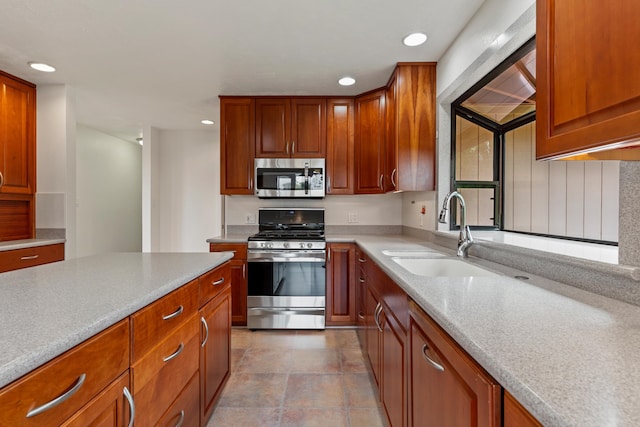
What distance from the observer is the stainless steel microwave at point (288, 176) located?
3.19 m

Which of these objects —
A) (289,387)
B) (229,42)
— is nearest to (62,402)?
(289,387)

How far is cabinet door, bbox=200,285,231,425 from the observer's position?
1.47 m

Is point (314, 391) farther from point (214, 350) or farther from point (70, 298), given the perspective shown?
point (70, 298)

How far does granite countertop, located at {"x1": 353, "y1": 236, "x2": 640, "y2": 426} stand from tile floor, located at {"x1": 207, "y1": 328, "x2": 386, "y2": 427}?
115cm

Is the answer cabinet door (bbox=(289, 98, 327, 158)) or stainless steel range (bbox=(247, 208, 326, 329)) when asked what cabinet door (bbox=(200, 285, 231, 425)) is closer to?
stainless steel range (bbox=(247, 208, 326, 329))

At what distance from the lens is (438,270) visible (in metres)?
1.84

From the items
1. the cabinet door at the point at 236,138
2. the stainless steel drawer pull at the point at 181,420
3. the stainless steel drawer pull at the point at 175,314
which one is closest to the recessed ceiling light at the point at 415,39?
the cabinet door at the point at 236,138

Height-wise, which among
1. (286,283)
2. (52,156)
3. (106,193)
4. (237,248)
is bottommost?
A: (286,283)

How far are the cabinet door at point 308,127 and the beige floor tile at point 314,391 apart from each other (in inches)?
81.8

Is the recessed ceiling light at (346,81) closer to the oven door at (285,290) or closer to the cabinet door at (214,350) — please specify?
the oven door at (285,290)

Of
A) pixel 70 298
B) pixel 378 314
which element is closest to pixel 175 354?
pixel 70 298

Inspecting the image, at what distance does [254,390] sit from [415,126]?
2326 millimetres

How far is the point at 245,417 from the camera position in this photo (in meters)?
1.74

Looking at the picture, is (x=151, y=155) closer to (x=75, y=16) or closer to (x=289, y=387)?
(x=75, y=16)
